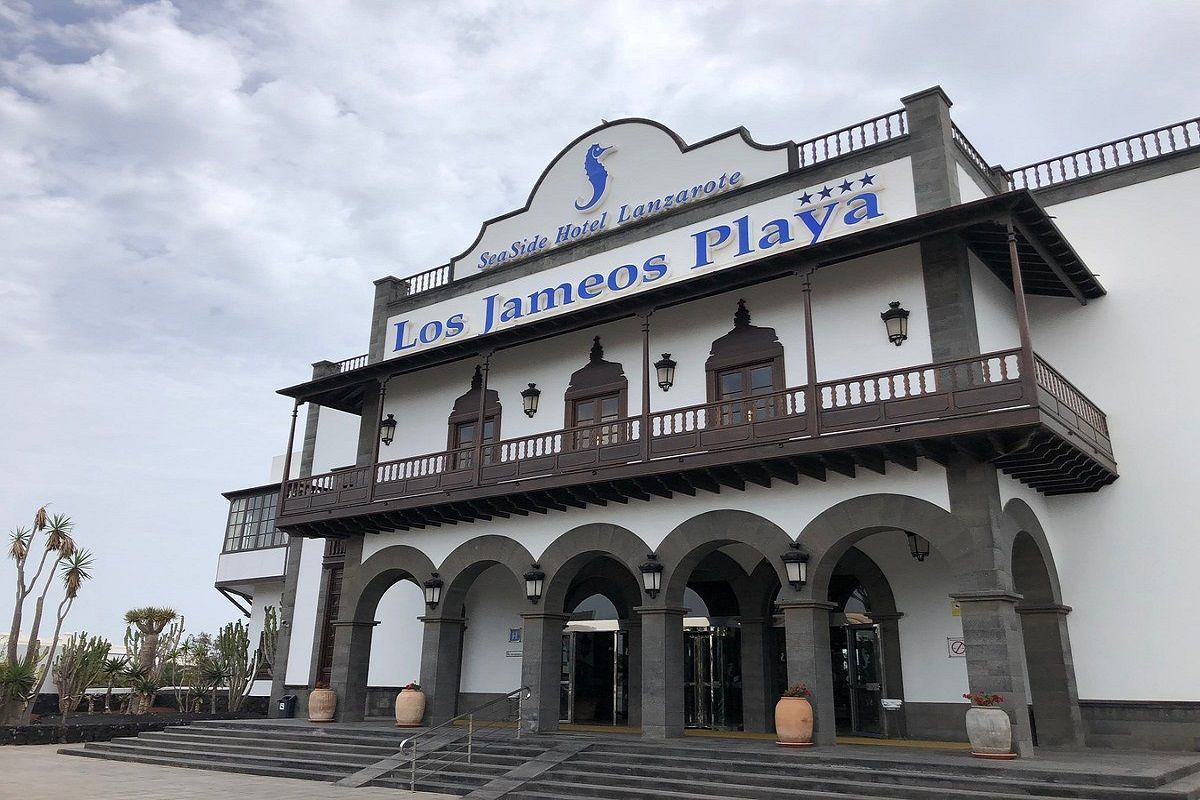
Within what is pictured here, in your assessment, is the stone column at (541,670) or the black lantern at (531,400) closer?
the stone column at (541,670)

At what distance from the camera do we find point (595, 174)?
19.1 metres

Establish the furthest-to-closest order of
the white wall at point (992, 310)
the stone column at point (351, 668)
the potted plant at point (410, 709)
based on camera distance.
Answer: the stone column at point (351, 668) → the potted plant at point (410, 709) → the white wall at point (992, 310)

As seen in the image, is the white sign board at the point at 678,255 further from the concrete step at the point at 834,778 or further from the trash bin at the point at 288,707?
the trash bin at the point at 288,707

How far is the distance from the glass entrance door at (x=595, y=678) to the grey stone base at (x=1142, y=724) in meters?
8.36

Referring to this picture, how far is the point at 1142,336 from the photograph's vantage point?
14820mm

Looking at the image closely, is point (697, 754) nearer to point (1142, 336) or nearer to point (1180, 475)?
point (1180, 475)

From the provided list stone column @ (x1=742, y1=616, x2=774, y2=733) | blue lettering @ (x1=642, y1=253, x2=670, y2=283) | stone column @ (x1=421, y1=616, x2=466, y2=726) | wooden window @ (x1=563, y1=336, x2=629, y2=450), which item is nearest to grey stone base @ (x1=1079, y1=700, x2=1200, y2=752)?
stone column @ (x1=742, y1=616, x2=774, y2=733)

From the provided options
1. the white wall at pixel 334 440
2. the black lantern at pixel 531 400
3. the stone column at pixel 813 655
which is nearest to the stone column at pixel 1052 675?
the stone column at pixel 813 655

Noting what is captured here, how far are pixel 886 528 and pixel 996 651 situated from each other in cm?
219

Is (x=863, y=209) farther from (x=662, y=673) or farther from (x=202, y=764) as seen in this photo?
(x=202, y=764)

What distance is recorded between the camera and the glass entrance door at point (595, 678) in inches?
731

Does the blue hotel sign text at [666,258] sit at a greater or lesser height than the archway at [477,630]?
greater

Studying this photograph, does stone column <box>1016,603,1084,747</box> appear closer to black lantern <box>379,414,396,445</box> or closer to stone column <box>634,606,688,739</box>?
stone column <box>634,606,688,739</box>

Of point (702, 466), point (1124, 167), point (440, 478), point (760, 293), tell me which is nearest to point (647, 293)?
point (760, 293)
